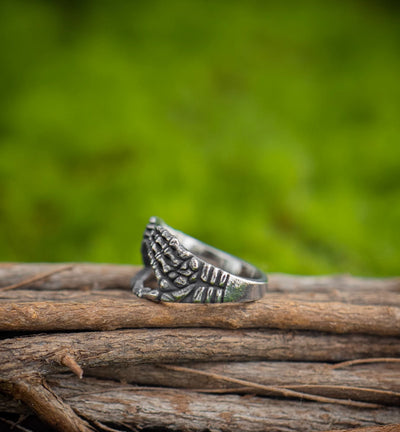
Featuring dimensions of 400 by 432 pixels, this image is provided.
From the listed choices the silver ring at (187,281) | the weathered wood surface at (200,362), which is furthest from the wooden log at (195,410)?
the silver ring at (187,281)

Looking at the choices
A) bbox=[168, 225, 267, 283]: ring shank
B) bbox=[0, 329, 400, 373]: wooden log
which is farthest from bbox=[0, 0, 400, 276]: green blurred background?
bbox=[0, 329, 400, 373]: wooden log

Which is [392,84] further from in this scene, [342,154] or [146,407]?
[146,407]

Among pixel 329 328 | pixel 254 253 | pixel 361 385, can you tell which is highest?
pixel 254 253

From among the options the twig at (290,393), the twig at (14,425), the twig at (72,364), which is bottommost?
the twig at (14,425)

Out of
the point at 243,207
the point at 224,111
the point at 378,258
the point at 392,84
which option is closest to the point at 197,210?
the point at 243,207

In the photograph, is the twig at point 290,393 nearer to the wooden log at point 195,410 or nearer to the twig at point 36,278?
the wooden log at point 195,410

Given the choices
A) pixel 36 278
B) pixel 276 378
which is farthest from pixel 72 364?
pixel 276 378
